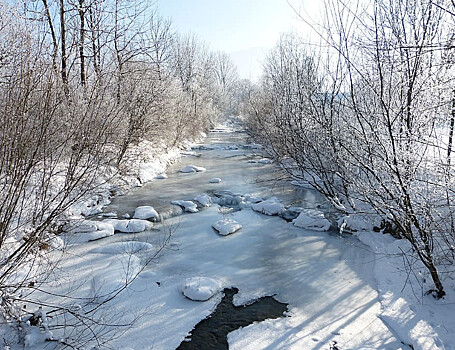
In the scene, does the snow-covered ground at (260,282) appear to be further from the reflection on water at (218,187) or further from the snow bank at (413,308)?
the reflection on water at (218,187)

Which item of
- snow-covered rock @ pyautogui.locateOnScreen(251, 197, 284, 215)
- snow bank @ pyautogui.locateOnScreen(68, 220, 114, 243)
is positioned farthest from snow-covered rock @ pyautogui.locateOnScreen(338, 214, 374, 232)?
snow bank @ pyautogui.locateOnScreen(68, 220, 114, 243)

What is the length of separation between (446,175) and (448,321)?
78.1 inches

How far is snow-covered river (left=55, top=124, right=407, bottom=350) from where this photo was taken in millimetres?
4222

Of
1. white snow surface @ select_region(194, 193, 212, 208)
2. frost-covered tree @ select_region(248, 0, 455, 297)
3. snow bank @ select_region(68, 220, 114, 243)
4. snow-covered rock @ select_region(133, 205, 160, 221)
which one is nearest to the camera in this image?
frost-covered tree @ select_region(248, 0, 455, 297)

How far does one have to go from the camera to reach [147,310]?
4.64 meters

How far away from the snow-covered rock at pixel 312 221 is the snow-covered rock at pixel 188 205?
8.48 ft

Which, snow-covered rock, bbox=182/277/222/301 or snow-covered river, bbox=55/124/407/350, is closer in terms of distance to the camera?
snow-covered river, bbox=55/124/407/350

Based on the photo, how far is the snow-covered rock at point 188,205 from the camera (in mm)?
9242

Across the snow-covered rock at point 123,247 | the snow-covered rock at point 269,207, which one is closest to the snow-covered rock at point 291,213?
the snow-covered rock at point 269,207

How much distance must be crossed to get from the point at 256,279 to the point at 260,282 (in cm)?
11

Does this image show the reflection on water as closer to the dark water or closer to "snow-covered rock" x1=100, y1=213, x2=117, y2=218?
"snow-covered rock" x1=100, y1=213, x2=117, y2=218

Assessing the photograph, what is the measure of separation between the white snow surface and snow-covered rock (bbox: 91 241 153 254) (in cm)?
311

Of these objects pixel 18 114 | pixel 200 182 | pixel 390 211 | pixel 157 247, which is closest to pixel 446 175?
pixel 390 211

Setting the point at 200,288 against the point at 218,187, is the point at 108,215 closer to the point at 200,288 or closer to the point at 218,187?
the point at 218,187
